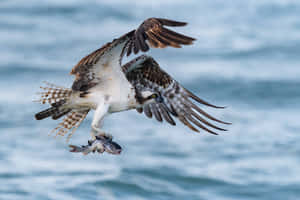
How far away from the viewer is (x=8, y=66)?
34000mm

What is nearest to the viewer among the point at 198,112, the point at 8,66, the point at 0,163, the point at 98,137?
the point at 98,137

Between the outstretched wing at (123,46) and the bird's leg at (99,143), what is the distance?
1.92 feet

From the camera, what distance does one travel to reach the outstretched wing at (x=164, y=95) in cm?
1470

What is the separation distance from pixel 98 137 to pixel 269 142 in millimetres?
19503

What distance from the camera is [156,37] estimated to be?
1166cm

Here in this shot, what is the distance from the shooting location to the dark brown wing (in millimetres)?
11422

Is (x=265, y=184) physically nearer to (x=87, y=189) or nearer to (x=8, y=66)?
(x=87, y=189)

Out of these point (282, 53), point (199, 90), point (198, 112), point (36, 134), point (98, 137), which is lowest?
point (98, 137)

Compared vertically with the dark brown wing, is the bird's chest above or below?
below

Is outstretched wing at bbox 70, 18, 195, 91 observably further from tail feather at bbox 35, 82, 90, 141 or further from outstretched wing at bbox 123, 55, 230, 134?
outstretched wing at bbox 123, 55, 230, 134

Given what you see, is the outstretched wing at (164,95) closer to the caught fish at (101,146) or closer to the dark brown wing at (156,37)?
the caught fish at (101,146)

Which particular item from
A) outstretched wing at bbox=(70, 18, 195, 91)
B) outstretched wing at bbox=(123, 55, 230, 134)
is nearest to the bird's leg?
outstretched wing at bbox=(70, 18, 195, 91)

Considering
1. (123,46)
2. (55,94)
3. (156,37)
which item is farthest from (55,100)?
(156,37)

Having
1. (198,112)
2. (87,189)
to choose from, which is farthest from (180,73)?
(198,112)
